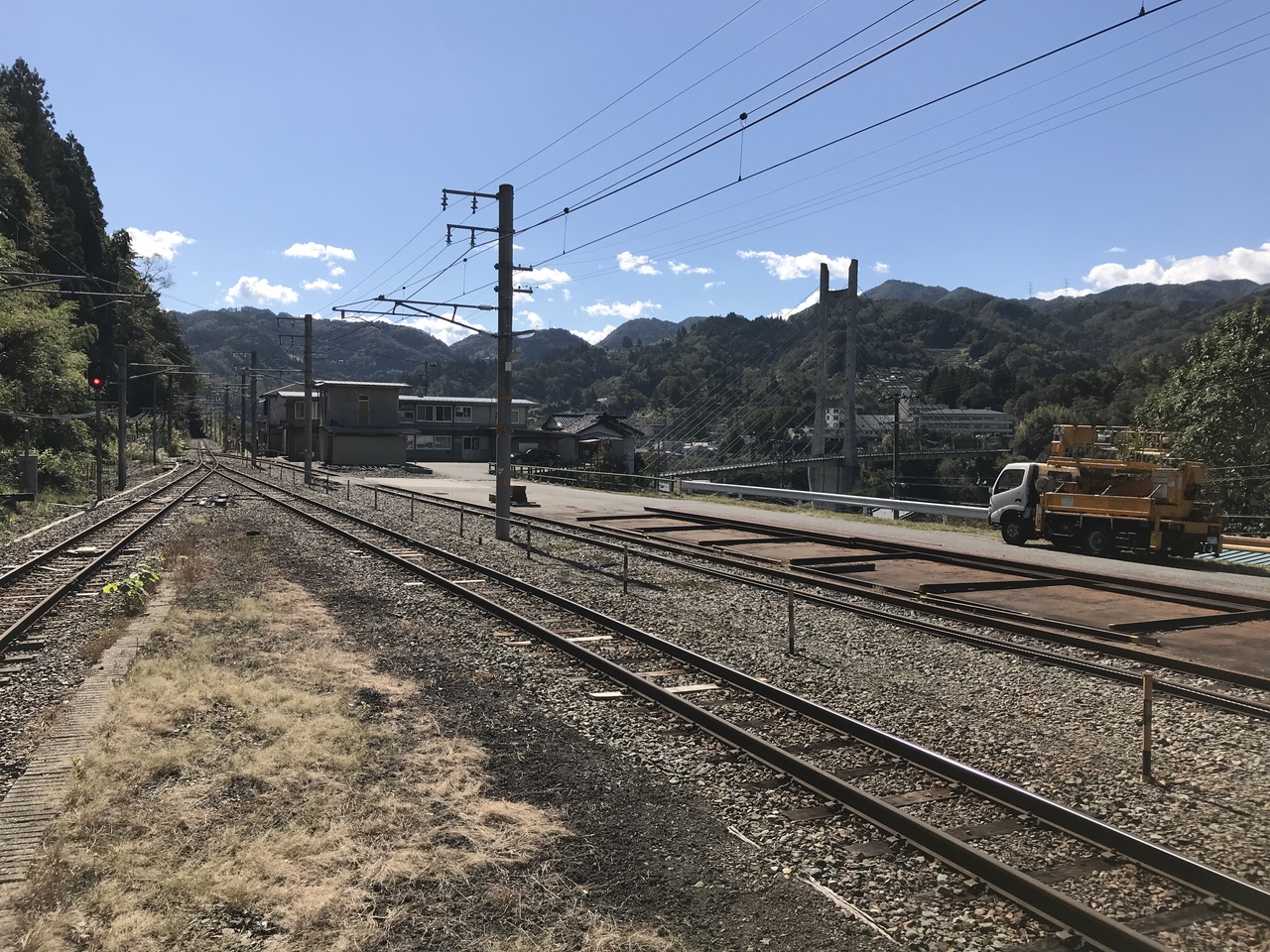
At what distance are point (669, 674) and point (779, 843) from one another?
386 cm

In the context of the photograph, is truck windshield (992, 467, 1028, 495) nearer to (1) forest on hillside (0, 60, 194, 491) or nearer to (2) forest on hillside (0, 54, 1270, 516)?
(2) forest on hillside (0, 54, 1270, 516)

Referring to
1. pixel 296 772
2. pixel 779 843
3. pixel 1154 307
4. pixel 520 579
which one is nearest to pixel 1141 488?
pixel 520 579

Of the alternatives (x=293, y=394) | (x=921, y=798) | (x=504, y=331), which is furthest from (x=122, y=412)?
(x=293, y=394)

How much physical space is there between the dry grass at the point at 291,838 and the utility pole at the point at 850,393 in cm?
4114

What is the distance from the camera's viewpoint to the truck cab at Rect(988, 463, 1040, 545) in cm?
2156

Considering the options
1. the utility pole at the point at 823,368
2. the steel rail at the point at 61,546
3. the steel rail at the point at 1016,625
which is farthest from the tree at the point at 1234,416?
the steel rail at the point at 61,546

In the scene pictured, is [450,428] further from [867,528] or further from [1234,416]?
[1234,416]

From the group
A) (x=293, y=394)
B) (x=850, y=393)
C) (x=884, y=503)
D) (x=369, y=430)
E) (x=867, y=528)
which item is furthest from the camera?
(x=293, y=394)

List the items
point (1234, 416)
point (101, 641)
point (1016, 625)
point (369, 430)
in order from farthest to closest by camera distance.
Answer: point (369, 430), point (1234, 416), point (1016, 625), point (101, 641)

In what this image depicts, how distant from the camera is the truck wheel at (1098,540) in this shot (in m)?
19.8

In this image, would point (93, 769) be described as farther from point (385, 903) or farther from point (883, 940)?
point (883, 940)

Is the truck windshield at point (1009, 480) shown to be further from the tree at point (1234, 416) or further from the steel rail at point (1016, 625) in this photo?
the tree at point (1234, 416)

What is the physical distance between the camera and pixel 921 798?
6.07 m

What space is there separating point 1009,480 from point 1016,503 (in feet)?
2.88
